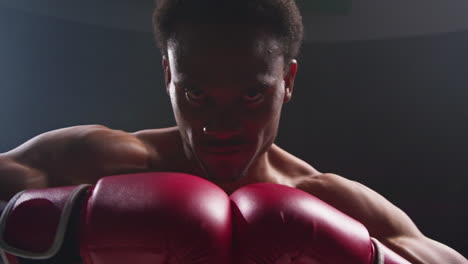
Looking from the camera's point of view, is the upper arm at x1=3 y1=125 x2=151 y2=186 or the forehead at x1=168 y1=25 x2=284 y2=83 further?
the upper arm at x1=3 y1=125 x2=151 y2=186

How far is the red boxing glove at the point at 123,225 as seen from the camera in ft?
1.98

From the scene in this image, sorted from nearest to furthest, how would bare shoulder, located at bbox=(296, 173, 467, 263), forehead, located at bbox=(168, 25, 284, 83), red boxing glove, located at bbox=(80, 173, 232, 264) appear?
red boxing glove, located at bbox=(80, 173, 232, 264), forehead, located at bbox=(168, 25, 284, 83), bare shoulder, located at bbox=(296, 173, 467, 263)

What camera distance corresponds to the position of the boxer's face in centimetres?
82

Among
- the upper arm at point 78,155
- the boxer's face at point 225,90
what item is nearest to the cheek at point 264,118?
the boxer's face at point 225,90

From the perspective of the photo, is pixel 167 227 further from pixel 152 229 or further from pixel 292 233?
pixel 292 233

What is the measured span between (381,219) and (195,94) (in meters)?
0.62

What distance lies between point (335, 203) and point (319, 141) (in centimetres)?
36

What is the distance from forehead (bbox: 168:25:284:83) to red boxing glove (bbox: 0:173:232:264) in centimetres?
28

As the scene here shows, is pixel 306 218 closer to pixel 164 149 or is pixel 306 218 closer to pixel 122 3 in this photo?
pixel 164 149

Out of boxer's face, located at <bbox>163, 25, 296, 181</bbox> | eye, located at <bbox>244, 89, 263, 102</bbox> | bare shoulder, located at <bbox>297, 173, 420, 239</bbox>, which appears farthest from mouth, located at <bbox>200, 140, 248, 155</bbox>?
bare shoulder, located at <bbox>297, 173, 420, 239</bbox>

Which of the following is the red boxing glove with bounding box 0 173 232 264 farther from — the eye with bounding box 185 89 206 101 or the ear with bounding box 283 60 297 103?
the ear with bounding box 283 60 297 103

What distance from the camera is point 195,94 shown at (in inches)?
33.5

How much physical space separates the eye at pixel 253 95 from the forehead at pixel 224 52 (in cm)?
3

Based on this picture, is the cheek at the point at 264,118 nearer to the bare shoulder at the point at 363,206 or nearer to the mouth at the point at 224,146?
the mouth at the point at 224,146
